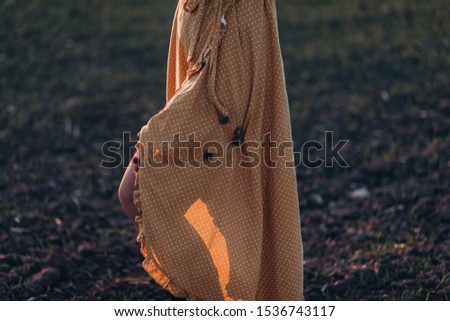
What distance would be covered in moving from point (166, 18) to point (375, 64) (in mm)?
2467

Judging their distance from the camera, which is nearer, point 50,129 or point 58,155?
point 58,155

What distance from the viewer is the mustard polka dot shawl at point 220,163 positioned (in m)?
2.88

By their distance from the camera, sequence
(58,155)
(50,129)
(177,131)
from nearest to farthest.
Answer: (177,131) < (58,155) < (50,129)

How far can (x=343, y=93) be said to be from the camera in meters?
6.10

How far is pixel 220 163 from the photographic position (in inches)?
116

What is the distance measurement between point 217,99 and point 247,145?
0.77ft

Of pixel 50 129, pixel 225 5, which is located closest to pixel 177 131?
pixel 225 5

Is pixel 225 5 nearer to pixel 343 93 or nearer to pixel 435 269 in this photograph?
pixel 435 269

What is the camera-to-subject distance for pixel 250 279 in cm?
301

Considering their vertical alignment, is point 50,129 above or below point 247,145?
below

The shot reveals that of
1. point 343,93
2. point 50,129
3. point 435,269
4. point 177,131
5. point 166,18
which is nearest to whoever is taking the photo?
point 177,131

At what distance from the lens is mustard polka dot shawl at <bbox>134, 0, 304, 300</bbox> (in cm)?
288

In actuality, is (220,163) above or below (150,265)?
above

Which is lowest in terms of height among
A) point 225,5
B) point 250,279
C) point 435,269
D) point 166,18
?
point 435,269
